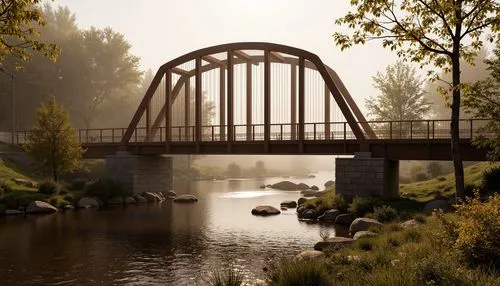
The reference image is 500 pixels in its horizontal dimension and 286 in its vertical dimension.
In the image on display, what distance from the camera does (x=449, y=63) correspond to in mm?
16562

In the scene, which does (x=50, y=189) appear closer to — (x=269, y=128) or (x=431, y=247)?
(x=269, y=128)

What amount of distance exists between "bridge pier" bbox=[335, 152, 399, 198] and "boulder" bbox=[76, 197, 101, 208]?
61.2 ft

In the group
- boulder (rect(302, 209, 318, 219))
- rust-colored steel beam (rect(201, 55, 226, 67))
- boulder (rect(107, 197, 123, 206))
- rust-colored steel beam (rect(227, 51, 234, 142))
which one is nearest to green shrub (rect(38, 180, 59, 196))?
boulder (rect(107, 197, 123, 206))

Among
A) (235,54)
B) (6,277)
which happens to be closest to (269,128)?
(235,54)

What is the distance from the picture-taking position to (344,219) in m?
27.8

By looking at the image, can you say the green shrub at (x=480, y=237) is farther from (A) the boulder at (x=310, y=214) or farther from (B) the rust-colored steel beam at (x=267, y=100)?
(B) the rust-colored steel beam at (x=267, y=100)

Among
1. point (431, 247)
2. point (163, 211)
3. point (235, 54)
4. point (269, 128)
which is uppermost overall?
point (235, 54)

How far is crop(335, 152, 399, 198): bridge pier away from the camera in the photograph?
1221 inches

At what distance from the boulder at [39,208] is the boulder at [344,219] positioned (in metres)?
19.6

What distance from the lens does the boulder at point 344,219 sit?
27.6 metres

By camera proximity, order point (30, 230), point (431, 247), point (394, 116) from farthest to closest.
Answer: point (394, 116), point (30, 230), point (431, 247)

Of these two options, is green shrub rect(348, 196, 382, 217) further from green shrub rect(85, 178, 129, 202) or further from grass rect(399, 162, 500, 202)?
green shrub rect(85, 178, 129, 202)

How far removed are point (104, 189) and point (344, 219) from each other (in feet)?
70.4

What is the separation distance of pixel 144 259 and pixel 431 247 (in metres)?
11.0
